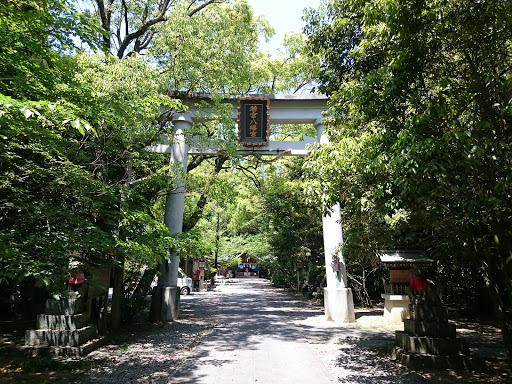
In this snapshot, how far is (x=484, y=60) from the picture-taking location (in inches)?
199

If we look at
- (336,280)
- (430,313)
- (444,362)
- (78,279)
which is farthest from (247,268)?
(444,362)

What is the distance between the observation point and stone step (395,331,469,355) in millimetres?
6359

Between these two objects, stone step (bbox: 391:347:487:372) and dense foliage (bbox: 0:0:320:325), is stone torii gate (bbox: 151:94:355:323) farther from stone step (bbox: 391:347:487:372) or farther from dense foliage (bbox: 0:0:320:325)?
stone step (bbox: 391:347:487:372)

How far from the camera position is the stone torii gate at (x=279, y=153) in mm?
12000

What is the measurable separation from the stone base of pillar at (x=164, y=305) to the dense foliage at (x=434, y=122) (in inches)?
313

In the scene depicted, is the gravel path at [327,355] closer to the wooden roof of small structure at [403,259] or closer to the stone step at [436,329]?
the stone step at [436,329]

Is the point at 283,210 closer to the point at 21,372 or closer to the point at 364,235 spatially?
the point at 364,235

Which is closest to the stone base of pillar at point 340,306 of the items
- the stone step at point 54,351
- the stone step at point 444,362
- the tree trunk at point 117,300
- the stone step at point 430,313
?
the stone step at point 430,313

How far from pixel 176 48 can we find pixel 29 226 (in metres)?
6.73

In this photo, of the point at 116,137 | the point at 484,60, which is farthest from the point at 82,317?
the point at 484,60

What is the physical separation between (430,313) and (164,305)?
8.47 m

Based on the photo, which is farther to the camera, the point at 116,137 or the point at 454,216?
the point at 116,137

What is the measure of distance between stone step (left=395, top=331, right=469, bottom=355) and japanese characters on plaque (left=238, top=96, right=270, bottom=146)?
8.74m

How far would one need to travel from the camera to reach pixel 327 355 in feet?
24.1
